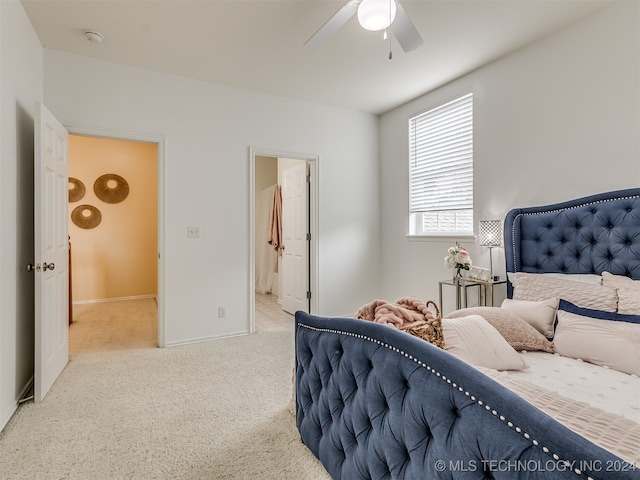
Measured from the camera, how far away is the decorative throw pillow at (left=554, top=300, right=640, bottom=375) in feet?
5.57

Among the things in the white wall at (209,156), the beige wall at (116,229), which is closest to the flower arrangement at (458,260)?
the white wall at (209,156)

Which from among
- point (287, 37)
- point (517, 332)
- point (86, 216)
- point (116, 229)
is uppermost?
point (287, 37)

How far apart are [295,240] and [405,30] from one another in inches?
127

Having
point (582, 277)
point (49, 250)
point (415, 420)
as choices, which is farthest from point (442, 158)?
point (49, 250)

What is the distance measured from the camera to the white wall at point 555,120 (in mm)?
2459

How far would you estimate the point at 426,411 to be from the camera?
96cm

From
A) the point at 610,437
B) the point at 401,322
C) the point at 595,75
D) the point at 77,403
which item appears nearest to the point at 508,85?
the point at 595,75

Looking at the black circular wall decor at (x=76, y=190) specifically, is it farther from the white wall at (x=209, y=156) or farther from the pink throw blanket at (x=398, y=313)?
the pink throw blanket at (x=398, y=313)

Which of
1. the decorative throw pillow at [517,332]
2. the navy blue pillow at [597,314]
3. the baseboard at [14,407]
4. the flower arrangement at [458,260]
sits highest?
the flower arrangement at [458,260]

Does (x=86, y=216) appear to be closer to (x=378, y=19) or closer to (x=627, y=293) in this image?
(x=378, y=19)

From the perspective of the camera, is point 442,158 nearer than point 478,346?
No

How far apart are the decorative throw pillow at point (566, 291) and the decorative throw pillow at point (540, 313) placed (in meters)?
0.09

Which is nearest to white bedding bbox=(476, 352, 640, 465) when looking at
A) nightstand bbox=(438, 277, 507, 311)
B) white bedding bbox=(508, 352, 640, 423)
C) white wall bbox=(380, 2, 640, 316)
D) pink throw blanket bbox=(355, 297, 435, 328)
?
white bedding bbox=(508, 352, 640, 423)

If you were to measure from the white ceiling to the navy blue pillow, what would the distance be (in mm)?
2084
